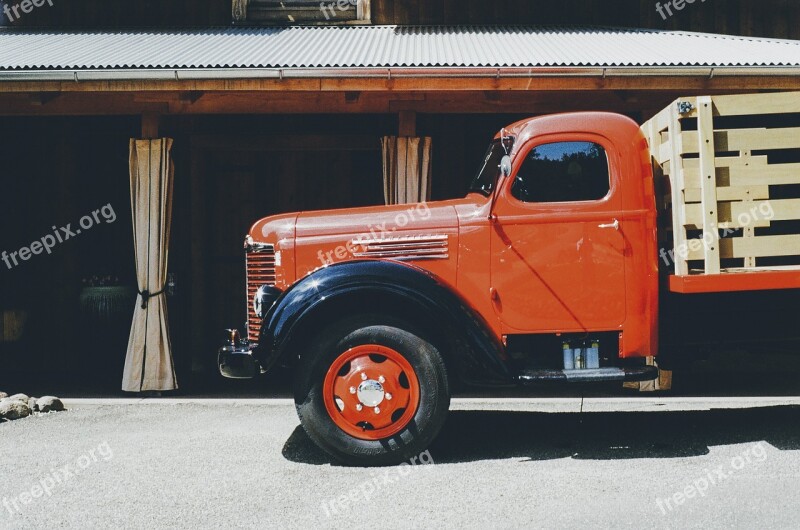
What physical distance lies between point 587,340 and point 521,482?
1107 millimetres

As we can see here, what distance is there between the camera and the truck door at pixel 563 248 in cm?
452

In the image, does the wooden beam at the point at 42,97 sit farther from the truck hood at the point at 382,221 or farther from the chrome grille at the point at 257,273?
the truck hood at the point at 382,221

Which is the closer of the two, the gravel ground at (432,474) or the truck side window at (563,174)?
the gravel ground at (432,474)

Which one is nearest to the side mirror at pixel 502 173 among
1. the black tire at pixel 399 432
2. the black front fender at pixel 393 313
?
the black front fender at pixel 393 313

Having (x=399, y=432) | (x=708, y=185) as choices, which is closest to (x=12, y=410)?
(x=399, y=432)

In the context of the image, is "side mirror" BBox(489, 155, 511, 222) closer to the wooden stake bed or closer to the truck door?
the truck door

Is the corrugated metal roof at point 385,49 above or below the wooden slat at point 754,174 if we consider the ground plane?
above

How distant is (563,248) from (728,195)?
3.42 ft

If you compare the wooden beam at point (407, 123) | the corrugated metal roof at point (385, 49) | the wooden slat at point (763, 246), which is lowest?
the wooden slat at point (763, 246)

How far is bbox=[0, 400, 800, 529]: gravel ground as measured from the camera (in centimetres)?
352

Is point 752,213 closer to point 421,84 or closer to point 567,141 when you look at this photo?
point 567,141

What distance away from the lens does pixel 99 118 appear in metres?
8.84

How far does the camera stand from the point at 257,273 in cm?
493

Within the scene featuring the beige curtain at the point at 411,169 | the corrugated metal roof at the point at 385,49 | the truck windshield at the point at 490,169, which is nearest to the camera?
the truck windshield at the point at 490,169
